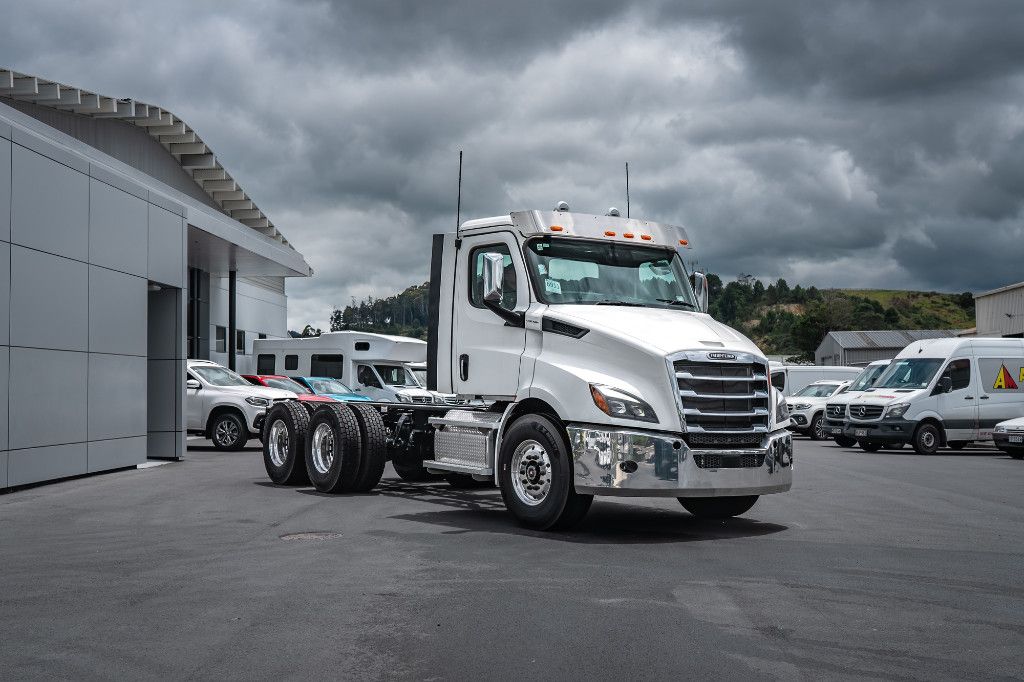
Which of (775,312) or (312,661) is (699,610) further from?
(775,312)

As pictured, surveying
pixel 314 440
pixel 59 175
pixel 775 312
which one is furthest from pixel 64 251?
pixel 775 312

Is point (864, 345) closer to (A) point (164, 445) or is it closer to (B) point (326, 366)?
(B) point (326, 366)

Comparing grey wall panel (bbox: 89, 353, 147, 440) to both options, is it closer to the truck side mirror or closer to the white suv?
the white suv

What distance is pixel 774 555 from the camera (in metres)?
8.70

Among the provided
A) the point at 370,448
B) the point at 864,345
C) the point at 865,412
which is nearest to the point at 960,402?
the point at 865,412

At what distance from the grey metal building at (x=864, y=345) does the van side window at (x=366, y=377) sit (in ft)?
228

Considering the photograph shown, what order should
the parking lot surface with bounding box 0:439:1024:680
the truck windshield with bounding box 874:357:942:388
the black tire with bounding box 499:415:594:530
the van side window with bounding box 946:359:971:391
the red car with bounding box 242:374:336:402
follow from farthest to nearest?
the red car with bounding box 242:374:336:402 → the truck windshield with bounding box 874:357:942:388 → the van side window with bounding box 946:359:971:391 → the black tire with bounding box 499:415:594:530 → the parking lot surface with bounding box 0:439:1024:680

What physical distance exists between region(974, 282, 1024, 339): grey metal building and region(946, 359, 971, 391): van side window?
1066 inches

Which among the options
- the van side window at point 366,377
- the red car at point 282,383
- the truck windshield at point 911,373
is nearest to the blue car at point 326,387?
the red car at point 282,383

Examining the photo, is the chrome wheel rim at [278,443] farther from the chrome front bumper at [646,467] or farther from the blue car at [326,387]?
→ the blue car at [326,387]

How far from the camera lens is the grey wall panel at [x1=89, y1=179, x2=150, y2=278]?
16.5 metres

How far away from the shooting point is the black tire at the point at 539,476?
967cm

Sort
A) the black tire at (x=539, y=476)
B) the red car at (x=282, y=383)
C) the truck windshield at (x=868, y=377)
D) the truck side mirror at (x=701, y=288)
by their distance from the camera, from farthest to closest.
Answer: the truck windshield at (x=868, y=377), the red car at (x=282, y=383), the truck side mirror at (x=701, y=288), the black tire at (x=539, y=476)

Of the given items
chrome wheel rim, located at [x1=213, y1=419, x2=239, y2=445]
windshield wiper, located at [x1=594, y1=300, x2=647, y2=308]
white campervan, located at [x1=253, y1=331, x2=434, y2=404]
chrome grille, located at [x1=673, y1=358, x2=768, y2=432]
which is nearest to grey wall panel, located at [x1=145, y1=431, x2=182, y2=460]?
chrome wheel rim, located at [x1=213, y1=419, x2=239, y2=445]
